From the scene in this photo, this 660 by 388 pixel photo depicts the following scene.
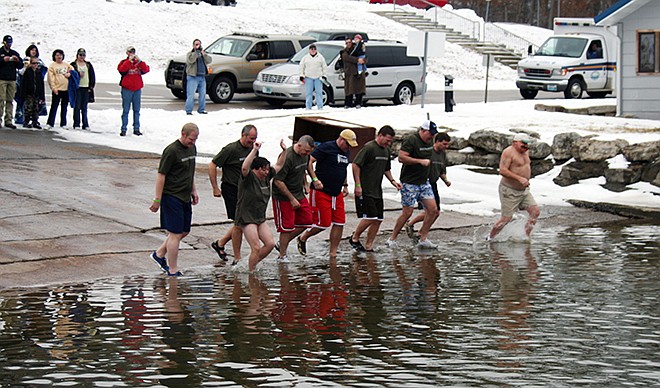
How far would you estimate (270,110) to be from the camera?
88.5 ft

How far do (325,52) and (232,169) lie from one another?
700 inches

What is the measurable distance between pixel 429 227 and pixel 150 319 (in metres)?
6.01

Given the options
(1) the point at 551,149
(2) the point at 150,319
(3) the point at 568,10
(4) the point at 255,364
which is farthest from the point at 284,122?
(3) the point at 568,10

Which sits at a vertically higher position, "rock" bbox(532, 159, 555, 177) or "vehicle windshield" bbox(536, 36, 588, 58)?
"vehicle windshield" bbox(536, 36, 588, 58)

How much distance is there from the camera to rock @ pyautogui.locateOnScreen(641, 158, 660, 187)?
19.3 meters

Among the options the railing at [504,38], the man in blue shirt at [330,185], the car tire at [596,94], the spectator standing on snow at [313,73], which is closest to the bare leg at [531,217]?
the man in blue shirt at [330,185]

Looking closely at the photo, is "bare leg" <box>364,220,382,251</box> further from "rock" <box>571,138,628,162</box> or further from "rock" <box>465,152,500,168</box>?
"rock" <box>465,152,500,168</box>

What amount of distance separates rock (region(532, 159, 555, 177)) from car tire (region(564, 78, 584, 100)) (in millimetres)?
14634

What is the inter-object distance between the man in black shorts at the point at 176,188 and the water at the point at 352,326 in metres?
0.44

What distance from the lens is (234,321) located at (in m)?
9.93

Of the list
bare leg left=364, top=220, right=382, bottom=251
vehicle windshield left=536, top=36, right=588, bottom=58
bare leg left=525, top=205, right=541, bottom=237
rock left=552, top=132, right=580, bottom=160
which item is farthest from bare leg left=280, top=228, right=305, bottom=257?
vehicle windshield left=536, top=36, right=588, bottom=58

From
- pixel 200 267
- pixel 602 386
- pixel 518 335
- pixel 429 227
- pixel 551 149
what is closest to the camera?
pixel 602 386

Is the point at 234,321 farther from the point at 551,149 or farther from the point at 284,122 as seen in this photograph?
the point at 284,122

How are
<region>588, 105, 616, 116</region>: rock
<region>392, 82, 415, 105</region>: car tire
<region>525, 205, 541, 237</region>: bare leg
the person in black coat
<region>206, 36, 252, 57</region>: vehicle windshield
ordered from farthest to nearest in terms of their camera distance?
<region>392, 82, 415, 105</region>: car tire, <region>206, 36, 252, 57</region>: vehicle windshield, <region>588, 105, 616, 116</region>: rock, the person in black coat, <region>525, 205, 541, 237</region>: bare leg
